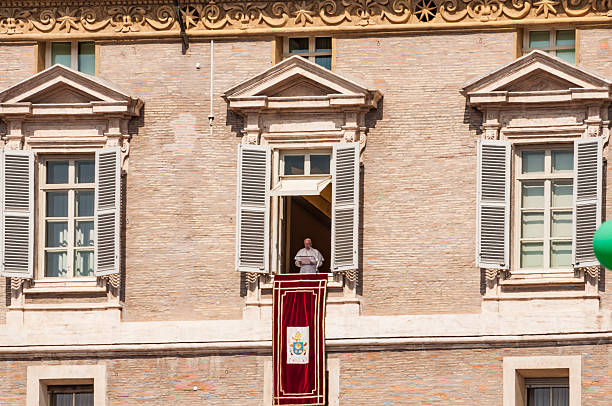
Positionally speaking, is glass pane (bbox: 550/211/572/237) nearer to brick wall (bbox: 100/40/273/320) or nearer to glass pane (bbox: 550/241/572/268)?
glass pane (bbox: 550/241/572/268)

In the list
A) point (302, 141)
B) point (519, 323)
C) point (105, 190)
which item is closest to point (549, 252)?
point (519, 323)

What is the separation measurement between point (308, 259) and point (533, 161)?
3.93 meters

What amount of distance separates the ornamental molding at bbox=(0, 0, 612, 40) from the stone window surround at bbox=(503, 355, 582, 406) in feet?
17.8

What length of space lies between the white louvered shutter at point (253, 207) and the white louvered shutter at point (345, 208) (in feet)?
3.64

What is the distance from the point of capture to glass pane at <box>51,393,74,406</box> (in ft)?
157

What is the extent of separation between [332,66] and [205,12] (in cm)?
232

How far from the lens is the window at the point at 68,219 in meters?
47.9

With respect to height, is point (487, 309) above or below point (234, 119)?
below

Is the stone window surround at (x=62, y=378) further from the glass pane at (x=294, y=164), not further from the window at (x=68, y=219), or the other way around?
the glass pane at (x=294, y=164)

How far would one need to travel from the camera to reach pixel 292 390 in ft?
153

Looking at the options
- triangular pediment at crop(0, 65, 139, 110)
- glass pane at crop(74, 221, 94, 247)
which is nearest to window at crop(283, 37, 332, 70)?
triangular pediment at crop(0, 65, 139, 110)

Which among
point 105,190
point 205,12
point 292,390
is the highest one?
point 205,12

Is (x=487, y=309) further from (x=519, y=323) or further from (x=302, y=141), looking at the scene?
(x=302, y=141)

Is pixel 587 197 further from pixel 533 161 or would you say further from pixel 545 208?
pixel 533 161
